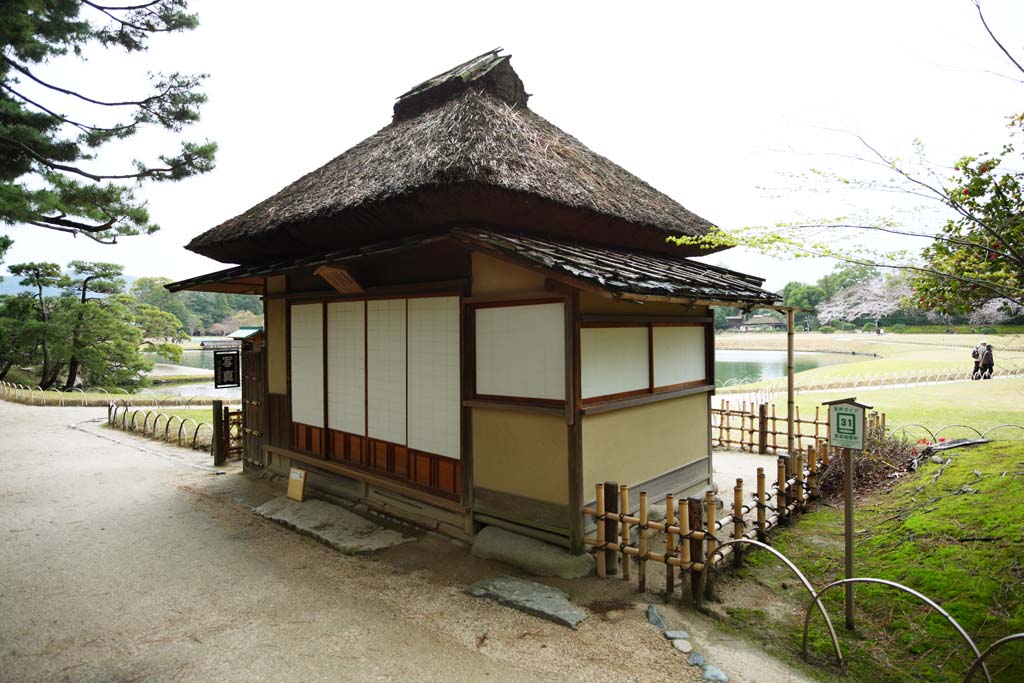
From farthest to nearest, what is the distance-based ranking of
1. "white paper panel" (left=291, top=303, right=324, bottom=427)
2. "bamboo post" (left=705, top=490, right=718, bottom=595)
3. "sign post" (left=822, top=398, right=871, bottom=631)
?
1. "white paper panel" (left=291, top=303, right=324, bottom=427)
2. "bamboo post" (left=705, top=490, right=718, bottom=595)
3. "sign post" (left=822, top=398, right=871, bottom=631)

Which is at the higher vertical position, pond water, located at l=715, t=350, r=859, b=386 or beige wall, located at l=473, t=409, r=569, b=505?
beige wall, located at l=473, t=409, r=569, b=505

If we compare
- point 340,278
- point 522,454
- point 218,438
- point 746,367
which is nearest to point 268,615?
point 522,454

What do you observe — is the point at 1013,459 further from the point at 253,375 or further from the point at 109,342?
the point at 109,342

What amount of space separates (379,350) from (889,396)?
Answer: 44.6 feet

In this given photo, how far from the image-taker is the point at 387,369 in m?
6.12

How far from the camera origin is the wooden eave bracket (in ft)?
19.6

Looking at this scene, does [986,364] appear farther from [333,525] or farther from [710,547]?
[333,525]

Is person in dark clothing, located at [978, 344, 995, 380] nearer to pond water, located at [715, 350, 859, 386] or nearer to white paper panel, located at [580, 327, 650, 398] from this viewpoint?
pond water, located at [715, 350, 859, 386]

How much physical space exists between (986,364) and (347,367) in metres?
18.7

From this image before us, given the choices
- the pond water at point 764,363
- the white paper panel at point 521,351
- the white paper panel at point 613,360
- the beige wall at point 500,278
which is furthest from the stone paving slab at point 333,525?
the pond water at point 764,363

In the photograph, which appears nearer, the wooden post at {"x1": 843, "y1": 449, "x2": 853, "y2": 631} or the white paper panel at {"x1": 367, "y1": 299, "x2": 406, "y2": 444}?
the wooden post at {"x1": 843, "y1": 449, "x2": 853, "y2": 631}

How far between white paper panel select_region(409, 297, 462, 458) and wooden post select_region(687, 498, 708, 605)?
233 cm

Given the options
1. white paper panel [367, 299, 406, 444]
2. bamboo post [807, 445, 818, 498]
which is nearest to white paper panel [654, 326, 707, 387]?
bamboo post [807, 445, 818, 498]

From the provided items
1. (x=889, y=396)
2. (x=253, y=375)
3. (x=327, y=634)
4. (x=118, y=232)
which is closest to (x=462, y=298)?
(x=327, y=634)
